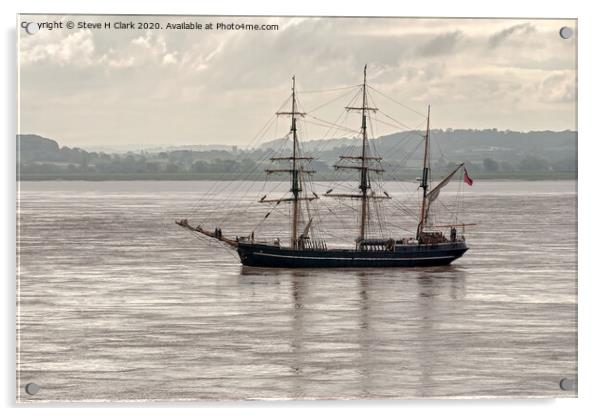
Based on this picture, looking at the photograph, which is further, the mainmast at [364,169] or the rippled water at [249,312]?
the mainmast at [364,169]

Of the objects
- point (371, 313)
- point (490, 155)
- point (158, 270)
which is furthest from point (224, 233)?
point (490, 155)

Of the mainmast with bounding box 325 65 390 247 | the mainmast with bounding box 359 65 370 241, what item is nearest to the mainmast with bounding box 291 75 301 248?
the mainmast with bounding box 325 65 390 247

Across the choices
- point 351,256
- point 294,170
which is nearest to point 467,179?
point 294,170

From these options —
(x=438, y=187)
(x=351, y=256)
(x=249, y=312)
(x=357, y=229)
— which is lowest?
(x=249, y=312)

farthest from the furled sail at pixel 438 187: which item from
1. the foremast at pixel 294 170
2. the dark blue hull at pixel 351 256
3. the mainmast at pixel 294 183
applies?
the mainmast at pixel 294 183

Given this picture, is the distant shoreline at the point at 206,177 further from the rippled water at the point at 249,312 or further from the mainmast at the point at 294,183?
the mainmast at the point at 294,183

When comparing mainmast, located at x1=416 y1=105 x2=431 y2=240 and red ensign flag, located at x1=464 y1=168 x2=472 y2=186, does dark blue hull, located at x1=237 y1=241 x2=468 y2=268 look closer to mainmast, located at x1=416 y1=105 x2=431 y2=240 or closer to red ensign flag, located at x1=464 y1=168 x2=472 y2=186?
mainmast, located at x1=416 y1=105 x2=431 y2=240

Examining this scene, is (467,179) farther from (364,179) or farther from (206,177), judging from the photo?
(206,177)
